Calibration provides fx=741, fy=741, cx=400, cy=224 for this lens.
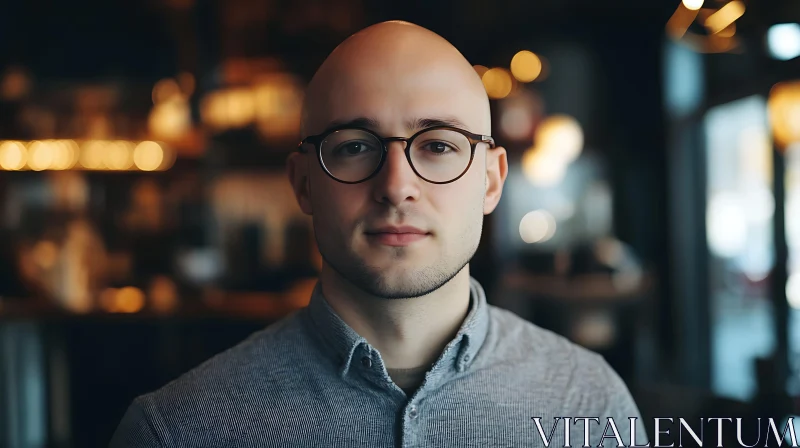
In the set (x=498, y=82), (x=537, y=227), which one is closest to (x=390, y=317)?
(x=498, y=82)

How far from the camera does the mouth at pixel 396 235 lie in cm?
109

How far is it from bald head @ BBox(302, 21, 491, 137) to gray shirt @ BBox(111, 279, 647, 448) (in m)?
0.33

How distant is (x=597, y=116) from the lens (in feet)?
16.5

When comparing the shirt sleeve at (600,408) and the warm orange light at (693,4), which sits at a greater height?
the warm orange light at (693,4)

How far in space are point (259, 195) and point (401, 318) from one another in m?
2.70

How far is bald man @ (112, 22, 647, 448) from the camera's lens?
1.11m

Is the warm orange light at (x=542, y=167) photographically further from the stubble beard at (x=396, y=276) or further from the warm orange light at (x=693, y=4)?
the stubble beard at (x=396, y=276)

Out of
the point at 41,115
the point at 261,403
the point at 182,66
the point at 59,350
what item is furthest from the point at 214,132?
the point at 261,403

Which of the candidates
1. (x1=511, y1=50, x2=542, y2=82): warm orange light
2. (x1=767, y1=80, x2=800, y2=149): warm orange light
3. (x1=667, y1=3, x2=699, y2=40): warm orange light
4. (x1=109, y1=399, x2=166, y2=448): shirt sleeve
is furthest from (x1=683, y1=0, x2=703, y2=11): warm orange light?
(x1=511, y1=50, x2=542, y2=82): warm orange light

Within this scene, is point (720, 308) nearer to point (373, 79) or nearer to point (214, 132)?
point (214, 132)

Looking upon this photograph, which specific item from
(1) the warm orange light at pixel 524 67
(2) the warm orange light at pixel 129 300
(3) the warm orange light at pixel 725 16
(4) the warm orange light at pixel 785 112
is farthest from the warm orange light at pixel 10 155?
(4) the warm orange light at pixel 785 112

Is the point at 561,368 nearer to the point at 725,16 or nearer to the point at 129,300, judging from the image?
the point at 725,16

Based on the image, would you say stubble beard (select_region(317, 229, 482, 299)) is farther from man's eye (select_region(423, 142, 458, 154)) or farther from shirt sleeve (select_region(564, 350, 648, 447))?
shirt sleeve (select_region(564, 350, 648, 447))

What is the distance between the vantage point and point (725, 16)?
58.9 inches
